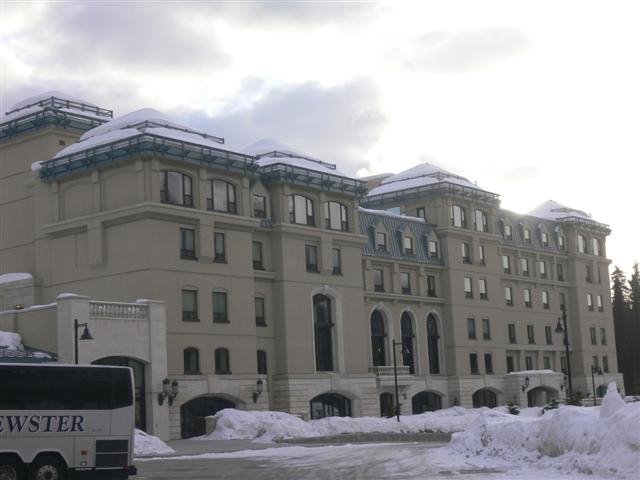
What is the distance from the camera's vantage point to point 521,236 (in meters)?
89.8

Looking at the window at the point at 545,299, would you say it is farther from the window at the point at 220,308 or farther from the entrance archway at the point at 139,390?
the entrance archway at the point at 139,390

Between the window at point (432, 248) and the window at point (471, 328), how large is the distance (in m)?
5.91

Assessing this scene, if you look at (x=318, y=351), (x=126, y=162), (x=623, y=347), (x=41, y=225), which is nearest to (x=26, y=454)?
(x=126, y=162)

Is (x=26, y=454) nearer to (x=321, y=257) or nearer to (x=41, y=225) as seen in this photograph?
(x=41, y=225)

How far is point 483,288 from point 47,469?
200 ft

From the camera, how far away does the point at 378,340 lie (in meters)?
72.4

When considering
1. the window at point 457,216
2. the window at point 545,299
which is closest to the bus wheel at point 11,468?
the window at point 457,216

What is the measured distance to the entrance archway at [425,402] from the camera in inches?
2953

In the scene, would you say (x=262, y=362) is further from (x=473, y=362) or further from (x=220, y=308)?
(x=473, y=362)

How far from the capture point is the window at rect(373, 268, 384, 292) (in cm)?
7300

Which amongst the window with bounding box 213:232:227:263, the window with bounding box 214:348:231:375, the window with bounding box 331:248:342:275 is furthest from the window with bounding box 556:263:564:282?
the window with bounding box 214:348:231:375

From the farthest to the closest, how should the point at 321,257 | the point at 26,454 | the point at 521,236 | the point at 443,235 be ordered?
the point at 521,236, the point at 443,235, the point at 321,257, the point at 26,454

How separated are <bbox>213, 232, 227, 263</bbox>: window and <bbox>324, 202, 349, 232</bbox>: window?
397 inches

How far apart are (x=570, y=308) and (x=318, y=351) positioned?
3917cm
